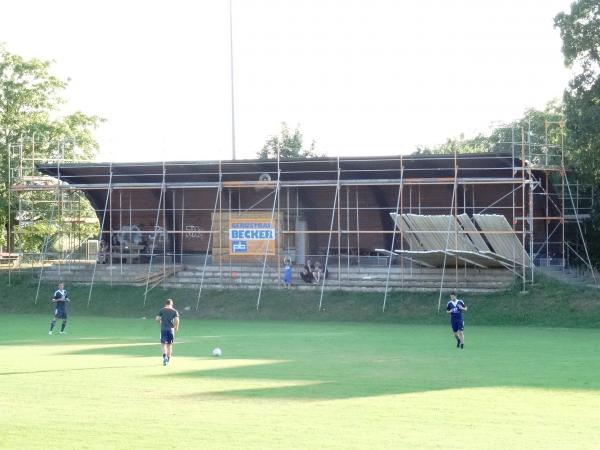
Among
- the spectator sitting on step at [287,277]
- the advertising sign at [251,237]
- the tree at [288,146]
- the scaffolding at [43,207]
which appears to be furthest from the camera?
the tree at [288,146]

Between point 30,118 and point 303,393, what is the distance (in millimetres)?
41298

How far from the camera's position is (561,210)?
43531mm

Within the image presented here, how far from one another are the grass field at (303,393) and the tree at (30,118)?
24.9 metres

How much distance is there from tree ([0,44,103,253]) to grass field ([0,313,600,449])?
24850 mm

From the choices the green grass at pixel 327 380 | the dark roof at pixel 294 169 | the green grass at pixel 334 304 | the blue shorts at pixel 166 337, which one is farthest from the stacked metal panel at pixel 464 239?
the blue shorts at pixel 166 337

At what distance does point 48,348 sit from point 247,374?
9.31 metres

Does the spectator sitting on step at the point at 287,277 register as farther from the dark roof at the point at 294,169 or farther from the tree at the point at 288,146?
the tree at the point at 288,146

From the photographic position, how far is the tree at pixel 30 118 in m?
54.2

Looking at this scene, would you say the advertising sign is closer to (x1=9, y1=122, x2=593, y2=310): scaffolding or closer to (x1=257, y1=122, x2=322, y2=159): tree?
(x1=9, y1=122, x2=593, y2=310): scaffolding

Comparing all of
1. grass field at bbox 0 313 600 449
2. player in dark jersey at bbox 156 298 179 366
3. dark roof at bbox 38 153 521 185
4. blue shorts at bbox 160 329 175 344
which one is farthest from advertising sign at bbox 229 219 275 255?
blue shorts at bbox 160 329 175 344

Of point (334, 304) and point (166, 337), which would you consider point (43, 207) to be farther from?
point (166, 337)

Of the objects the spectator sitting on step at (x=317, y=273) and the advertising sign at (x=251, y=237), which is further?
the advertising sign at (x=251, y=237)

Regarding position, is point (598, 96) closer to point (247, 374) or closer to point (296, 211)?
point (296, 211)

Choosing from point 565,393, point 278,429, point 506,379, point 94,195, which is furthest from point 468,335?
point 94,195
